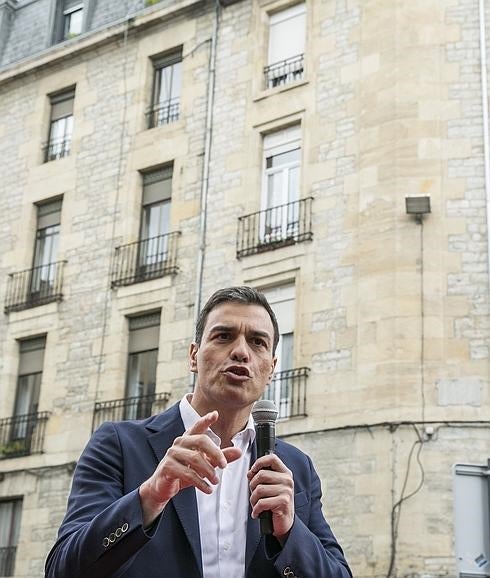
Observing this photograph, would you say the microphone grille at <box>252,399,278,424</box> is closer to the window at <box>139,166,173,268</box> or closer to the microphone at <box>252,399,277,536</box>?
the microphone at <box>252,399,277,536</box>

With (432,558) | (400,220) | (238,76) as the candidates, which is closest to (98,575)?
(432,558)

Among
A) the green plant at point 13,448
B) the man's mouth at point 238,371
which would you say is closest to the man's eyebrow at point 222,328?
the man's mouth at point 238,371

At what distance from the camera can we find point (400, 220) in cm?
1683

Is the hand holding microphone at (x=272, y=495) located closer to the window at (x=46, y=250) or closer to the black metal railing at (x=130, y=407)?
the black metal railing at (x=130, y=407)

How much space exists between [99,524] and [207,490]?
29 centimetres

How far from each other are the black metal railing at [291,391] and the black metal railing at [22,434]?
5.21 meters

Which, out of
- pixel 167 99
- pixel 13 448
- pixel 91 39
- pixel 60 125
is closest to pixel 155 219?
pixel 167 99

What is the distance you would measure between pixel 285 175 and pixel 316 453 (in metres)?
5.40

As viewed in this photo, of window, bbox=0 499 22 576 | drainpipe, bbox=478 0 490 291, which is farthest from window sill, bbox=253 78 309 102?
window, bbox=0 499 22 576

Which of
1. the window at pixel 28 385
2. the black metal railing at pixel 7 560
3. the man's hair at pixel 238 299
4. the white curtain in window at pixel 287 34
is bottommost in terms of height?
the man's hair at pixel 238 299

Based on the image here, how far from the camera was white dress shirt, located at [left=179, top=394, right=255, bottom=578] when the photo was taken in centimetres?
282

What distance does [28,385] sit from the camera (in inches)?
827

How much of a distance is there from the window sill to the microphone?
16.6m

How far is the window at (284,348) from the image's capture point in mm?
17031
